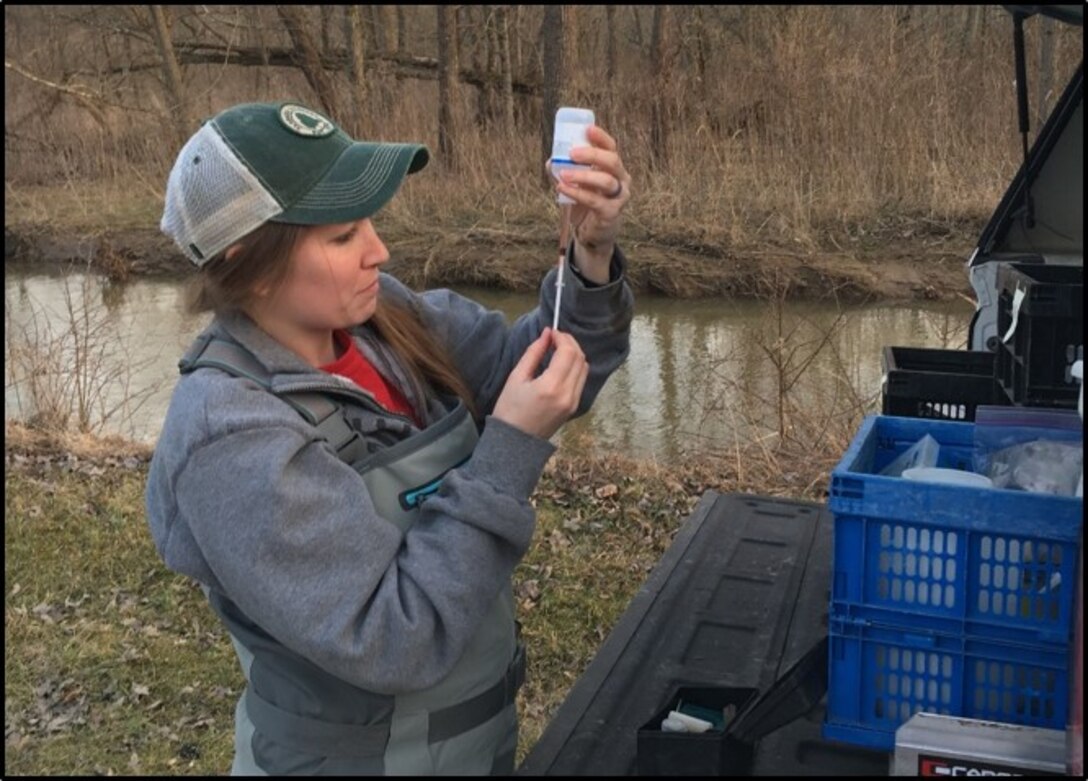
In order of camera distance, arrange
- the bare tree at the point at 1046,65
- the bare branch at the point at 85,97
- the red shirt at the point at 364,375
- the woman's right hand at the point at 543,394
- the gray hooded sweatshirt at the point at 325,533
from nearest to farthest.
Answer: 1. the gray hooded sweatshirt at the point at 325,533
2. the woman's right hand at the point at 543,394
3. the red shirt at the point at 364,375
4. the bare tree at the point at 1046,65
5. the bare branch at the point at 85,97

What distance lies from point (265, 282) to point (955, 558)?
943 mm

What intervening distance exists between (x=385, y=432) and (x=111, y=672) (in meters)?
2.42

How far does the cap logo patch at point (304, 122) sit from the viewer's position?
1.53m

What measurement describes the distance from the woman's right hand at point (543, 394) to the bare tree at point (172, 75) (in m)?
13.7

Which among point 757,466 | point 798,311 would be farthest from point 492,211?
point 757,466

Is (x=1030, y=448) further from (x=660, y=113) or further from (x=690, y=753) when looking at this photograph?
(x=660, y=113)

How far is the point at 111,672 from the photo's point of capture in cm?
355

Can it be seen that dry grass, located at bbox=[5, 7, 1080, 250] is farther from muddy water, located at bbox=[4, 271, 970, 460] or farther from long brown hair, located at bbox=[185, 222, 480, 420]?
long brown hair, located at bbox=[185, 222, 480, 420]

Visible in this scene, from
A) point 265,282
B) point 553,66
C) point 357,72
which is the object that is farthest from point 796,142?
point 265,282

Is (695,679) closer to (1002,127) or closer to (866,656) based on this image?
(866,656)

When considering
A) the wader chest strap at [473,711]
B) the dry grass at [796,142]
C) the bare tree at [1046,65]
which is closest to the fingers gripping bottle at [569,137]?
the wader chest strap at [473,711]

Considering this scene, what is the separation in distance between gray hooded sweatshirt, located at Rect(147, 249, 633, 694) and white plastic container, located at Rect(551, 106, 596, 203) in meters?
0.51

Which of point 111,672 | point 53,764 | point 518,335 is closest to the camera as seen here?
point 518,335

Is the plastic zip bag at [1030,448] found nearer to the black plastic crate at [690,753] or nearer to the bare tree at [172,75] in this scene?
the black plastic crate at [690,753]
